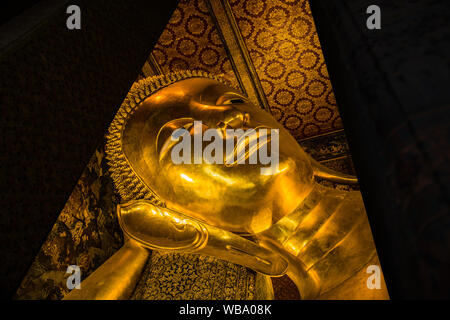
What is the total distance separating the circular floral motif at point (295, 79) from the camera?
91.7 inches

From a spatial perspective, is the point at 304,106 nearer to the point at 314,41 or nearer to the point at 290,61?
the point at 290,61

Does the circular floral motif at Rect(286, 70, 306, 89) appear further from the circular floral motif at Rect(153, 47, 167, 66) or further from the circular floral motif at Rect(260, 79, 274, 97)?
the circular floral motif at Rect(153, 47, 167, 66)

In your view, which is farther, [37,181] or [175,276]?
[175,276]

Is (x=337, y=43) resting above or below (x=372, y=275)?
above

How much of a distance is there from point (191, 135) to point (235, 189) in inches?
11.2

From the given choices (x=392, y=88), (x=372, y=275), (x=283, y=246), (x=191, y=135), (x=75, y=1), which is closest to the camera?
(x=392, y=88)

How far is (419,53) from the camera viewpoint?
0.39m

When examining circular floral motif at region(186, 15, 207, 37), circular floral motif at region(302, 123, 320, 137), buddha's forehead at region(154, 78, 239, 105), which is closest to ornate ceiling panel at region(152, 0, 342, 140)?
circular floral motif at region(186, 15, 207, 37)

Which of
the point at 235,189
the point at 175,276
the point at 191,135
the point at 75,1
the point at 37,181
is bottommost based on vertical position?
the point at 175,276

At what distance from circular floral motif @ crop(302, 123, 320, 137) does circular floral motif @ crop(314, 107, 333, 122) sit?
7cm

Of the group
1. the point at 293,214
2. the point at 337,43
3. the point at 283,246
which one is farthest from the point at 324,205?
the point at 337,43

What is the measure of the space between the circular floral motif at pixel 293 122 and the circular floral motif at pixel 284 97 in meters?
0.16

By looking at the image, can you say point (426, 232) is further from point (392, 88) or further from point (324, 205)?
point (324, 205)
